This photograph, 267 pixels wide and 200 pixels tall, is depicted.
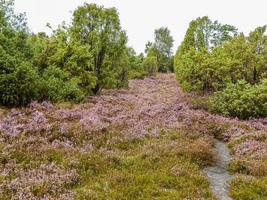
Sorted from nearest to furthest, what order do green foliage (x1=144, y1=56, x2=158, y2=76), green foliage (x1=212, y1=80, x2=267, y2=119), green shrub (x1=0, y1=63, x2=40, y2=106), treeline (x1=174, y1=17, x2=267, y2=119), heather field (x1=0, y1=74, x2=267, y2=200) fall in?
heather field (x1=0, y1=74, x2=267, y2=200), green shrub (x1=0, y1=63, x2=40, y2=106), green foliage (x1=212, y1=80, x2=267, y2=119), treeline (x1=174, y1=17, x2=267, y2=119), green foliage (x1=144, y1=56, x2=158, y2=76)

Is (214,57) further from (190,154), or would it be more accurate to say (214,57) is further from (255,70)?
(190,154)

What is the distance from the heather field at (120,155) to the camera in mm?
12414

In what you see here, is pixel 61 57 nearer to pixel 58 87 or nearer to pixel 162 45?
pixel 58 87

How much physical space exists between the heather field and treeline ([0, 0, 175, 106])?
2.41 meters

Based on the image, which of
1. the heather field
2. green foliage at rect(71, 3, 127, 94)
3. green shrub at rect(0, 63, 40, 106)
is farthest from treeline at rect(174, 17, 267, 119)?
green shrub at rect(0, 63, 40, 106)

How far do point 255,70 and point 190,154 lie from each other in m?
21.6

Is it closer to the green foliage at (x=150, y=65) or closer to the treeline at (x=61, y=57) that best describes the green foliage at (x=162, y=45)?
the green foliage at (x=150, y=65)

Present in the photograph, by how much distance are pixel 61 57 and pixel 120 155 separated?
60.3 ft

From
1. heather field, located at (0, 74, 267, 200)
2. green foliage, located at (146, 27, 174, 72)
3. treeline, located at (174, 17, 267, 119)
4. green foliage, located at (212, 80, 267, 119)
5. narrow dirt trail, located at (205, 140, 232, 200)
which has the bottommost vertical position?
narrow dirt trail, located at (205, 140, 232, 200)

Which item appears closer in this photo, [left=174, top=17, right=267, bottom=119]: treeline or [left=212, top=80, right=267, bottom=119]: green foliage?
[left=212, top=80, right=267, bottom=119]: green foliage

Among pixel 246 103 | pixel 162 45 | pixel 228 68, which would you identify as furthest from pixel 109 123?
pixel 162 45

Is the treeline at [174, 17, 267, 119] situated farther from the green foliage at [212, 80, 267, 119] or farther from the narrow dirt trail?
the narrow dirt trail

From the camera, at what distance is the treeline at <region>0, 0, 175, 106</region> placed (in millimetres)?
25672

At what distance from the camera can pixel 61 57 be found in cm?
3269
